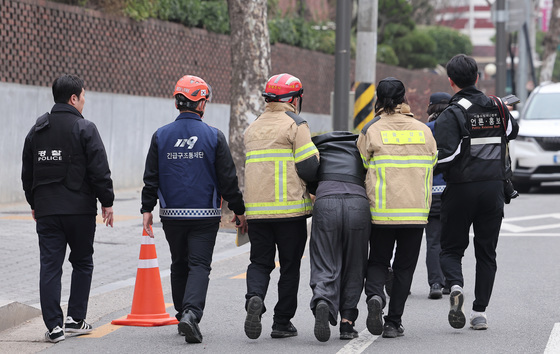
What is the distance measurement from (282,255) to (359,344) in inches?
31.4

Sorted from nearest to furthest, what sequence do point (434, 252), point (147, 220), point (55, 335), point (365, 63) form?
1. point (55, 335)
2. point (147, 220)
3. point (434, 252)
4. point (365, 63)

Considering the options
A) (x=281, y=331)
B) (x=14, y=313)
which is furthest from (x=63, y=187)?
(x=281, y=331)

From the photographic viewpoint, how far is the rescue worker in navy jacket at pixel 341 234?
289 inches

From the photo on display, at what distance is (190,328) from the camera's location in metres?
7.28

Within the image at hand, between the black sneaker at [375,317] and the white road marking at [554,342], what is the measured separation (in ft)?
3.46

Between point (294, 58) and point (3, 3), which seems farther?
point (294, 58)

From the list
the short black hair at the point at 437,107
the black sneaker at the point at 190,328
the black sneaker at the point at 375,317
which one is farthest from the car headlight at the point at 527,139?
the black sneaker at the point at 190,328

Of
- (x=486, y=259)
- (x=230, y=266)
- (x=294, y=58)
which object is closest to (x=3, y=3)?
(x=230, y=266)

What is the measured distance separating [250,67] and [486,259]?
741 cm

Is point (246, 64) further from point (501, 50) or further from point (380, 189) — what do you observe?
point (501, 50)

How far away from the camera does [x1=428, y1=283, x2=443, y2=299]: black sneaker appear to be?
9.32m

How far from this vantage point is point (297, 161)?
7367 millimetres

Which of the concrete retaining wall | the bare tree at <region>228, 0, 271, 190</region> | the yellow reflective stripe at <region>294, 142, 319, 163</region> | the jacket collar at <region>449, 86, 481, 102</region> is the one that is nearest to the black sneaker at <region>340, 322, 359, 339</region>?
the yellow reflective stripe at <region>294, 142, 319, 163</region>

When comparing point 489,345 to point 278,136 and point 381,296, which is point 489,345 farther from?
point 278,136
